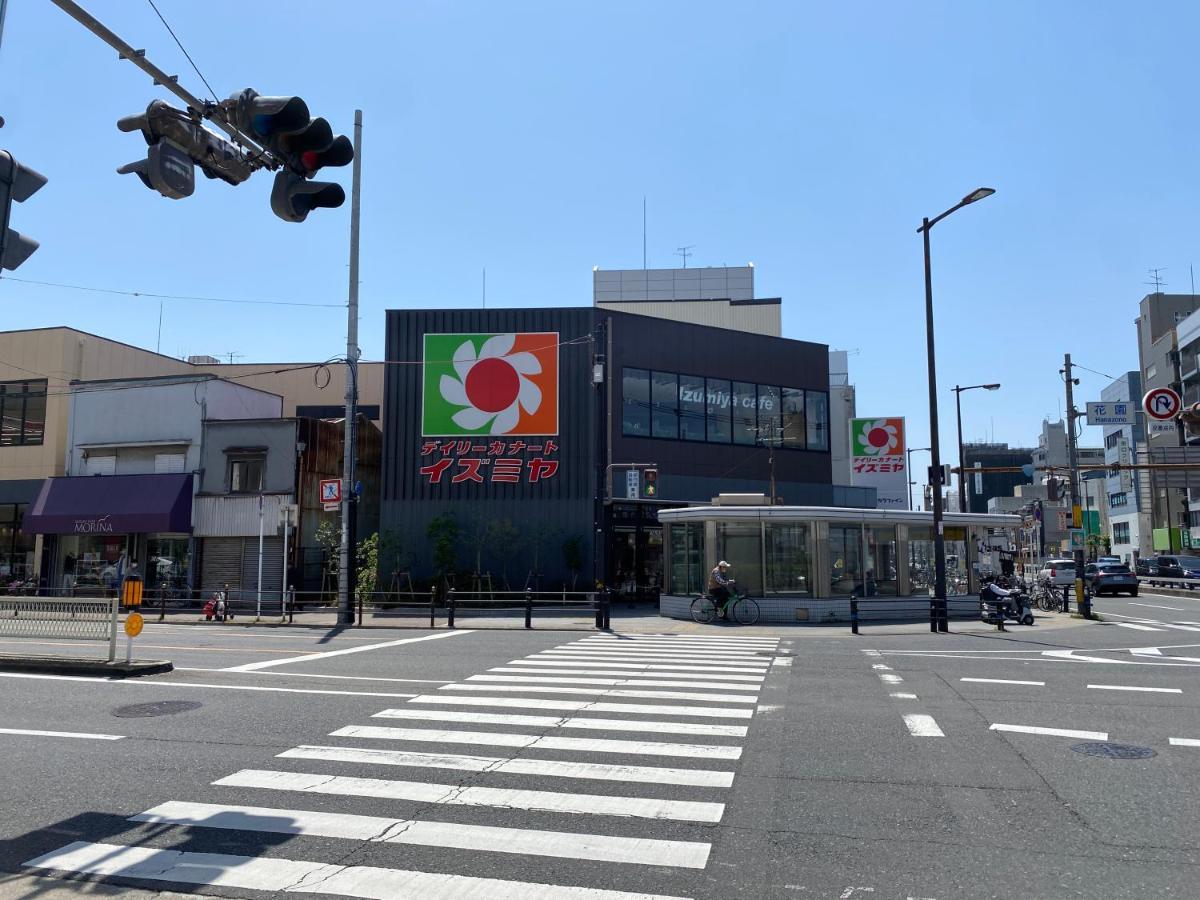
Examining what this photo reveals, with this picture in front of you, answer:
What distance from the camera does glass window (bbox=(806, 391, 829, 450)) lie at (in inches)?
1502

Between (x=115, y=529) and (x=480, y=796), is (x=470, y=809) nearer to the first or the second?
(x=480, y=796)

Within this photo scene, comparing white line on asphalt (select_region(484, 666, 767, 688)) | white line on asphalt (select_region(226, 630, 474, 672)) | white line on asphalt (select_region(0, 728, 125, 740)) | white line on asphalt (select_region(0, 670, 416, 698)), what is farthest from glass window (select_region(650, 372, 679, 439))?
white line on asphalt (select_region(0, 728, 125, 740))

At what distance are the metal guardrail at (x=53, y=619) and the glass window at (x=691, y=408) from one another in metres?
22.6

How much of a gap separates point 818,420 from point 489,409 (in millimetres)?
15338

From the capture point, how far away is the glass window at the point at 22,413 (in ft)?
114

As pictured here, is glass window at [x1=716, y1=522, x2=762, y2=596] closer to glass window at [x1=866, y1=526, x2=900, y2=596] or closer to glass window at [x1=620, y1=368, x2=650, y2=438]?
glass window at [x1=866, y1=526, x2=900, y2=596]

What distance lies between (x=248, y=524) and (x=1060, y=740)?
28410 mm

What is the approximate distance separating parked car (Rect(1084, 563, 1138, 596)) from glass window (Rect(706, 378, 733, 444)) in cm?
2101

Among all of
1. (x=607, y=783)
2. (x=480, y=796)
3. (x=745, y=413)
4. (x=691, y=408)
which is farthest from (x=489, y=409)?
(x=480, y=796)

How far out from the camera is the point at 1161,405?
30.4 metres

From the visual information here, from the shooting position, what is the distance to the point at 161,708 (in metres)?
10.9

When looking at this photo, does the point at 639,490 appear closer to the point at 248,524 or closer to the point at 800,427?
the point at 800,427

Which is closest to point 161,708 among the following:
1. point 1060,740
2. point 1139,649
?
point 1060,740

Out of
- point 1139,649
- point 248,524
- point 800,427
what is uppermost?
point 800,427
